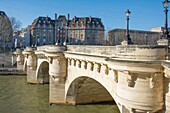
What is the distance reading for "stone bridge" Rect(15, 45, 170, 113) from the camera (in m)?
9.16

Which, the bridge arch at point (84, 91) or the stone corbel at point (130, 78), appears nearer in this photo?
the stone corbel at point (130, 78)

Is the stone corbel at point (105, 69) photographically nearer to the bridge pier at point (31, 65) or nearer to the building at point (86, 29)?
the bridge pier at point (31, 65)

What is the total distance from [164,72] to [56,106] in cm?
1518

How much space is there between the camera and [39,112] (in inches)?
834

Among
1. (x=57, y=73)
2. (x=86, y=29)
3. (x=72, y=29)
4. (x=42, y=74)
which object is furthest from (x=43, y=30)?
(x=57, y=73)

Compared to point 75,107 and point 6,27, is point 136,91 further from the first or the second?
point 6,27

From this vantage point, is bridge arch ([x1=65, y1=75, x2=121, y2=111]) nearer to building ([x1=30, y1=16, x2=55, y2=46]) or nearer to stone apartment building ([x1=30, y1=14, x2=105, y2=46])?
stone apartment building ([x1=30, y1=14, x2=105, y2=46])

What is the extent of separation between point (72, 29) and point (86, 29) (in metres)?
5.96

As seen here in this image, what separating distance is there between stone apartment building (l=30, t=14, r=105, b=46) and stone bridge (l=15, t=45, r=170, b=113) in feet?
199

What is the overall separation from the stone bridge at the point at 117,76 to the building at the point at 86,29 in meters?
62.2

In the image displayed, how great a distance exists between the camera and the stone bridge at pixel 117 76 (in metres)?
9.16

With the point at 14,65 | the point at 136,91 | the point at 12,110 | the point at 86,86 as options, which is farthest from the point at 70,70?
the point at 14,65

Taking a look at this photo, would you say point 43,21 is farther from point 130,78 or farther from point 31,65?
point 130,78

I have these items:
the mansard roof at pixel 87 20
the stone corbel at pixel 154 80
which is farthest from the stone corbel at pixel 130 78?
the mansard roof at pixel 87 20
